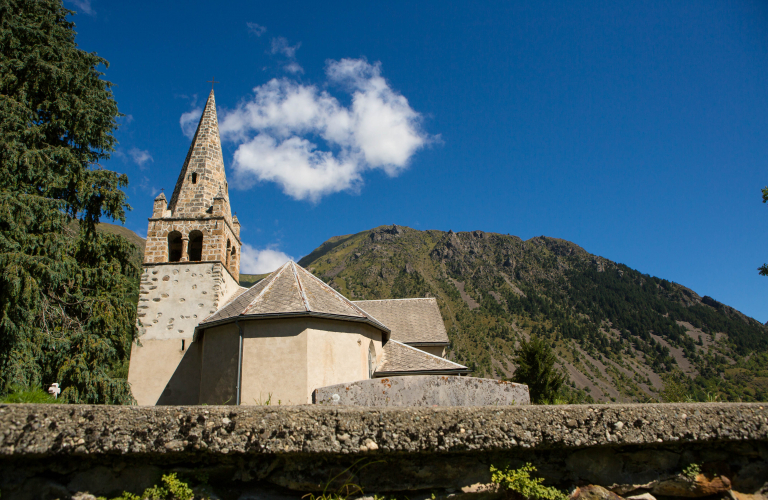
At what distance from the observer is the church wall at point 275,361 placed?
1385 cm

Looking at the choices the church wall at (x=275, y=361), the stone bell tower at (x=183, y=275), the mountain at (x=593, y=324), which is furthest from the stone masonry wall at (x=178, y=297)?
the mountain at (x=593, y=324)

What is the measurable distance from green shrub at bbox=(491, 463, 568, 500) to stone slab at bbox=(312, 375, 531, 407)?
5.26 ft

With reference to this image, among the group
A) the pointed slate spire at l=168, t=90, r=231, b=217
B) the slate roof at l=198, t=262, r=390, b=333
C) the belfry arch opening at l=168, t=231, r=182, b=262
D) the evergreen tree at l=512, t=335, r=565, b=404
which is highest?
the pointed slate spire at l=168, t=90, r=231, b=217

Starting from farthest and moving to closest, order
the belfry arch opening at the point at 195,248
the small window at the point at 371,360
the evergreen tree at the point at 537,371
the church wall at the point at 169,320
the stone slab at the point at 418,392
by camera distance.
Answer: the evergreen tree at the point at 537,371 < the belfry arch opening at the point at 195,248 < the church wall at the point at 169,320 < the small window at the point at 371,360 < the stone slab at the point at 418,392

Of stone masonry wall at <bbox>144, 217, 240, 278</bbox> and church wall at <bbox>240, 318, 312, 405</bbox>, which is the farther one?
stone masonry wall at <bbox>144, 217, 240, 278</bbox>

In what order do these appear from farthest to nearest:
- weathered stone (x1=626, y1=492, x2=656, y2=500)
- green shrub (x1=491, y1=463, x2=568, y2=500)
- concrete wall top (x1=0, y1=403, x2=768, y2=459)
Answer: weathered stone (x1=626, y1=492, x2=656, y2=500) < green shrub (x1=491, y1=463, x2=568, y2=500) < concrete wall top (x1=0, y1=403, x2=768, y2=459)

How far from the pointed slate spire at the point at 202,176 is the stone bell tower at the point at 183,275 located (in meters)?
0.04

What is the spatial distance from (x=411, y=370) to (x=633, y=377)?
145 metres

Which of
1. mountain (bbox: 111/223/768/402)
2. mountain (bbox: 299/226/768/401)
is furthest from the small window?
mountain (bbox: 299/226/768/401)

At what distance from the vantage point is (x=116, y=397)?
15891 mm

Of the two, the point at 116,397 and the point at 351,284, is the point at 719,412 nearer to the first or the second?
the point at 116,397

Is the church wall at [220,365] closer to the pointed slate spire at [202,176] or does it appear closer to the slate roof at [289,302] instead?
the slate roof at [289,302]

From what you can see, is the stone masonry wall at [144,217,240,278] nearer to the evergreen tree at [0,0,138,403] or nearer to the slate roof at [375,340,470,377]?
the evergreen tree at [0,0,138,403]

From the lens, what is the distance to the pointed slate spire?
19.8 meters
